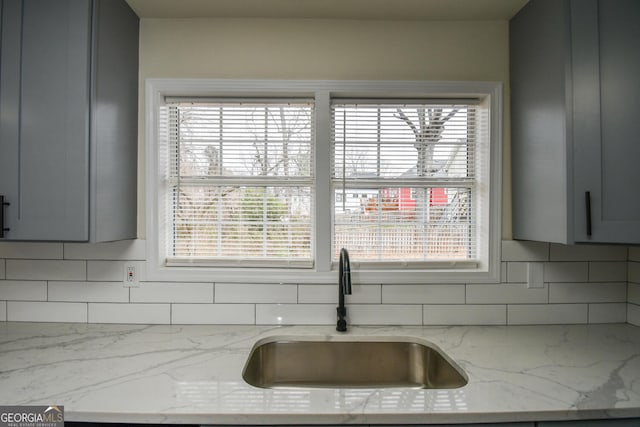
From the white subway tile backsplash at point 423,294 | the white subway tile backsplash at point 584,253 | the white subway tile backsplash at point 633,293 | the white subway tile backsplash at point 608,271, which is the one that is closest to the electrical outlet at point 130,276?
the white subway tile backsplash at point 423,294

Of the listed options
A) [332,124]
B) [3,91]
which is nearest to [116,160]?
[3,91]

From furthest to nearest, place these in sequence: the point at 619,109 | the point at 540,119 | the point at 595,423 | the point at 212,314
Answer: the point at 212,314 → the point at 540,119 → the point at 619,109 → the point at 595,423

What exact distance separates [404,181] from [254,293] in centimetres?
90

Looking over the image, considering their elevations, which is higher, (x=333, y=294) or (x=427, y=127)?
(x=427, y=127)

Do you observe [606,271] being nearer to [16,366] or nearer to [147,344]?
[147,344]

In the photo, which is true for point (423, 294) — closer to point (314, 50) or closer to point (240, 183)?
point (240, 183)

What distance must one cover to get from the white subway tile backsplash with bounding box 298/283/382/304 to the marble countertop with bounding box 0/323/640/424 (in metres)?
0.14

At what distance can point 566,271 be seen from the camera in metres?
1.58

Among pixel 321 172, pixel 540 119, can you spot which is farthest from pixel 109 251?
pixel 540 119

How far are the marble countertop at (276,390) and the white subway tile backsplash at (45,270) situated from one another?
0.23 metres

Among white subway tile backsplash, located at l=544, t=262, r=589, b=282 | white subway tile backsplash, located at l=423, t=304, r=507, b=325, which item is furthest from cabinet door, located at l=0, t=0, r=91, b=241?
white subway tile backsplash, located at l=544, t=262, r=589, b=282

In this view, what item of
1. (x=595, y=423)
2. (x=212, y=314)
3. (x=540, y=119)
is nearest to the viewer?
(x=595, y=423)

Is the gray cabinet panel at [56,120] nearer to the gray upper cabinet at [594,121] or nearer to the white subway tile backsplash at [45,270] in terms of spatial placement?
the white subway tile backsplash at [45,270]

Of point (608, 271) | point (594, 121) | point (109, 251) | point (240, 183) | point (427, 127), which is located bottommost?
point (608, 271)
